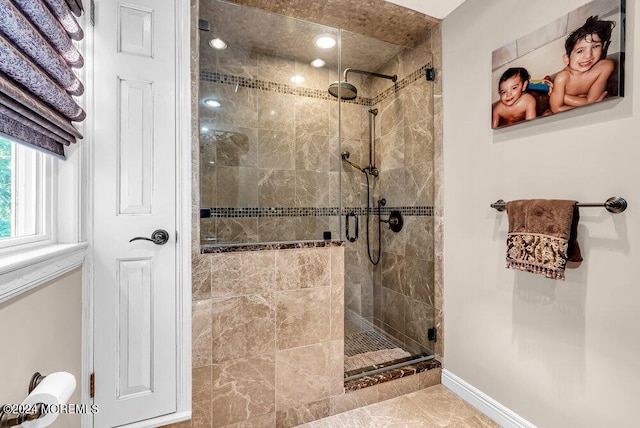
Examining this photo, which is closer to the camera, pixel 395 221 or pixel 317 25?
pixel 317 25

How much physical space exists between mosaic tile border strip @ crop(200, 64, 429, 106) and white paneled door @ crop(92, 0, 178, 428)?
0.93 ft

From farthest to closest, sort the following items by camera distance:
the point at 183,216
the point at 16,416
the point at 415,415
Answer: the point at 415,415 → the point at 183,216 → the point at 16,416

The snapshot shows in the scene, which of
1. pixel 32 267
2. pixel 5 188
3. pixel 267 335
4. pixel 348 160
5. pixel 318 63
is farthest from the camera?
pixel 348 160

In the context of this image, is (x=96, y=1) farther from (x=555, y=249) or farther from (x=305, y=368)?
(x=555, y=249)

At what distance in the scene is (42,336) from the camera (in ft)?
3.27

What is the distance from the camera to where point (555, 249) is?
1331 millimetres

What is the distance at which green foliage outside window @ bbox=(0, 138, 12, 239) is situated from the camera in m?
0.99

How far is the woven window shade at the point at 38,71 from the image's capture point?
0.75 meters

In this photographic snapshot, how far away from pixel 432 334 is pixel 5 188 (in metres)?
2.40

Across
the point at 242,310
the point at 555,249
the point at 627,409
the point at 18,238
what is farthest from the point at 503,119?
the point at 18,238

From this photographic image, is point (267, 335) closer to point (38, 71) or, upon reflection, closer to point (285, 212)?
point (285, 212)

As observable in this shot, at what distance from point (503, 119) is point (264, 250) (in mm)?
1502

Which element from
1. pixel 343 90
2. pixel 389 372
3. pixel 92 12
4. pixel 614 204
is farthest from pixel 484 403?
pixel 92 12

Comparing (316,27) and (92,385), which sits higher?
(316,27)
